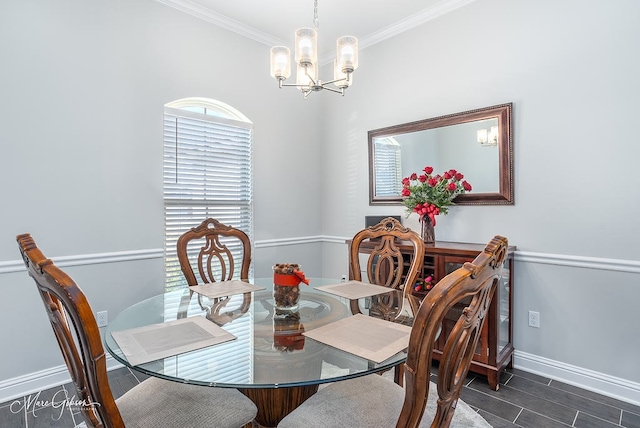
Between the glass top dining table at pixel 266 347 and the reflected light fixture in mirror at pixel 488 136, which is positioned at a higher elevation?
the reflected light fixture in mirror at pixel 488 136

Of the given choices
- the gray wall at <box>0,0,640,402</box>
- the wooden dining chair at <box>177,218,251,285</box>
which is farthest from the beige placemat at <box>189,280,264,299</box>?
the gray wall at <box>0,0,640,402</box>

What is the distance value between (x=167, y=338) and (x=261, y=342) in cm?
34

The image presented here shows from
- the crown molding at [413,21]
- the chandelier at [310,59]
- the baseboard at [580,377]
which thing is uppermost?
the crown molding at [413,21]

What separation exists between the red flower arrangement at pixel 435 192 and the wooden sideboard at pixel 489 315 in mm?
313

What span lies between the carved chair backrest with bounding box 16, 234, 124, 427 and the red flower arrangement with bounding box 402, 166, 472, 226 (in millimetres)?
2391

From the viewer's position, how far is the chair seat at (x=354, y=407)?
1.17 meters

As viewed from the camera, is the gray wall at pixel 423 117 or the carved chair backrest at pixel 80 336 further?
the gray wall at pixel 423 117

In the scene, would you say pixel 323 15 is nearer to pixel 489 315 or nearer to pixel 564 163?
pixel 564 163

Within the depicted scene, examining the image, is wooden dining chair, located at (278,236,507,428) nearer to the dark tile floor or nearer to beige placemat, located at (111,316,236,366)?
beige placemat, located at (111,316,236,366)

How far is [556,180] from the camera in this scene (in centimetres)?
243

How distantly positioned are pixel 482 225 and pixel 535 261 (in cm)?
45

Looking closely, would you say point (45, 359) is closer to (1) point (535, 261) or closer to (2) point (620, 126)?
(1) point (535, 261)

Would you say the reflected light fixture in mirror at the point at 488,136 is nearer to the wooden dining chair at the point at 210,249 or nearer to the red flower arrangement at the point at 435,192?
the red flower arrangement at the point at 435,192

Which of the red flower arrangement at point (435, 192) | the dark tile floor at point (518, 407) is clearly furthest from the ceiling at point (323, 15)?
the dark tile floor at point (518, 407)
